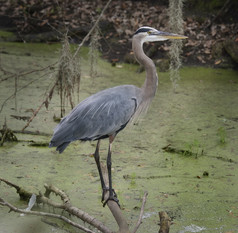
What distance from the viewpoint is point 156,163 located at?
4.56 meters

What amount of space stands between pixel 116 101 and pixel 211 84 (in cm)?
368

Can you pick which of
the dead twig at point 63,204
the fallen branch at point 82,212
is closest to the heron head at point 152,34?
the fallen branch at point 82,212

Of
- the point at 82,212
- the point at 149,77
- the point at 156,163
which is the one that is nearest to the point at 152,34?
the point at 149,77

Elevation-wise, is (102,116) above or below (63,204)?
above

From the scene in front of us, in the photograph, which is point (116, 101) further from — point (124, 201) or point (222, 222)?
point (222, 222)

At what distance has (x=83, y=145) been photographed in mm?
5020

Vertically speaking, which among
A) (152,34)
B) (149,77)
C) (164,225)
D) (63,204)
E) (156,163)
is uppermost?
(152,34)

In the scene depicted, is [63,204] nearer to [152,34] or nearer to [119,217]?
[119,217]

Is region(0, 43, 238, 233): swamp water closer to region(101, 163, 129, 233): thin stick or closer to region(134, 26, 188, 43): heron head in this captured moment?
region(101, 163, 129, 233): thin stick

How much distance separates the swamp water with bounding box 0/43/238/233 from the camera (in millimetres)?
3668

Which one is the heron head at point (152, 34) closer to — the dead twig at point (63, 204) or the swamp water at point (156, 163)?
the swamp water at point (156, 163)

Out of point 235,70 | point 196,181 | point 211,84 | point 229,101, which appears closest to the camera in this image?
point 196,181

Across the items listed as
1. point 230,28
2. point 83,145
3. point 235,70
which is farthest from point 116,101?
point 230,28

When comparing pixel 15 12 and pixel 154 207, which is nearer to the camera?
pixel 154 207
